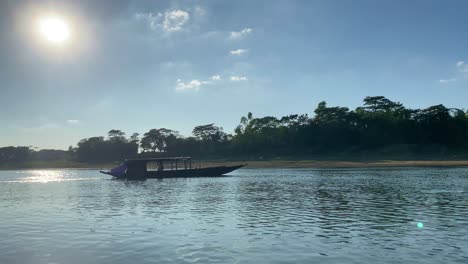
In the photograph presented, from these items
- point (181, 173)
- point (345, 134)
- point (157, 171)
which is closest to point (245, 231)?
point (181, 173)

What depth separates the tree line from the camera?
139 metres

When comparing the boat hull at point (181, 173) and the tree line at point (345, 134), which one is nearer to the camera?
the boat hull at point (181, 173)

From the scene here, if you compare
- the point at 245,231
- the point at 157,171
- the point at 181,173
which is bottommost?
the point at 245,231

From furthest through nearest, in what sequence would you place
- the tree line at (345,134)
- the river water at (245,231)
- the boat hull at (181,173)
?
1. the tree line at (345,134)
2. the boat hull at (181,173)
3. the river water at (245,231)

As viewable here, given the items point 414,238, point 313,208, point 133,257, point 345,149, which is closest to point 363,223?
point 414,238

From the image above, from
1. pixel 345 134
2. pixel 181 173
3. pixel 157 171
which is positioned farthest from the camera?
pixel 345 134

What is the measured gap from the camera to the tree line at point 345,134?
139375mm

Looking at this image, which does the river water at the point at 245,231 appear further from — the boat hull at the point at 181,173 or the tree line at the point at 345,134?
the tree line at the point at 345,134

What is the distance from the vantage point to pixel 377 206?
32.2m

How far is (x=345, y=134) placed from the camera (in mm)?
147375

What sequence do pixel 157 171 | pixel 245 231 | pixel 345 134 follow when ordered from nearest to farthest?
pixel 245 231
pixel 157 171
pixel 345 134

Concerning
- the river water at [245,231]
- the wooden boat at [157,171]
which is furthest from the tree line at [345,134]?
the river water at [245,231]

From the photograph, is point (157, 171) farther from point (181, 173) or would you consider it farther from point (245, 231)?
point (245, 231)

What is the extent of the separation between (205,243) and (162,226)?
5.78m
